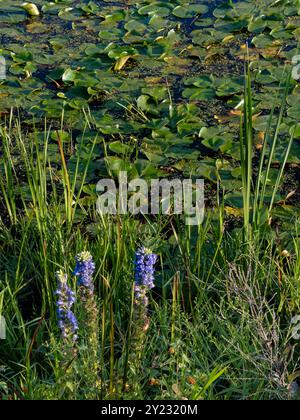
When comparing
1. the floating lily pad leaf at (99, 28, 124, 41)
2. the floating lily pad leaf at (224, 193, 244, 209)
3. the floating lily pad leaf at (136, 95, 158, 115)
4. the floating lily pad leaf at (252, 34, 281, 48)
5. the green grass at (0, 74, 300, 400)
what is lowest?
the green grass at (0, 74, 300, 400)

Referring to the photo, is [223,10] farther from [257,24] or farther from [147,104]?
[147,104]

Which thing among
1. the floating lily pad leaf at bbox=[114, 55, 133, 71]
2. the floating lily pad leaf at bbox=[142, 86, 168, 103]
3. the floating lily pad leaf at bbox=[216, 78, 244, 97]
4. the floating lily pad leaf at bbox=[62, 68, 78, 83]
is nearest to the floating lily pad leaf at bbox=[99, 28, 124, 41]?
the floating lily pad leaf at bbox=[114, 55, 133, 71]

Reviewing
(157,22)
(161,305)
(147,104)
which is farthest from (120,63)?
(161,305)

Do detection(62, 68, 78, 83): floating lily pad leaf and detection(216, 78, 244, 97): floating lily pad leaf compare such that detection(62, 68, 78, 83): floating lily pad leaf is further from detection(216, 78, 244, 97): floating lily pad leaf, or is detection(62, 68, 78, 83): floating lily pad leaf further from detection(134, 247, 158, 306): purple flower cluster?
detection(134, 247, 158, 306): purple flower cluster

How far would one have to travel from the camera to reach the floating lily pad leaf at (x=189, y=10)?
5.02 meters

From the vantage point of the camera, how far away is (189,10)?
199 inches

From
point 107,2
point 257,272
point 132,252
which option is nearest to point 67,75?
point 107,2

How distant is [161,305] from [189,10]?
247 centimetres

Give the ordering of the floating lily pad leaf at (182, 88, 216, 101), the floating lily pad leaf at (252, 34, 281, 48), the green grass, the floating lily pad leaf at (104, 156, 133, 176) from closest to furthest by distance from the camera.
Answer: the green grass, the floating lily pad leaf at (104, 156, 133, 176), the floating lily pad leaf at (182, 88, 216, 101), the floating lily pad leaf at (252, 34, 281, 48)

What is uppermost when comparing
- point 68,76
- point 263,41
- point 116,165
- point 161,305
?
point 263,41

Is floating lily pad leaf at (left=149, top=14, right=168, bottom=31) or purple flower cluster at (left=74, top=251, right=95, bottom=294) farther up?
floating lily pad leaf at (left=149, top=14, right=168, bottom=31)

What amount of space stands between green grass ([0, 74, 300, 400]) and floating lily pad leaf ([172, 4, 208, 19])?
70.6 inches

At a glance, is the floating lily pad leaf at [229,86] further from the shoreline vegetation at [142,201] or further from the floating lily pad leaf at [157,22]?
the floating lily pad leaf at [157,22]

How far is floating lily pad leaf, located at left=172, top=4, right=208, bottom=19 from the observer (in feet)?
16.5
